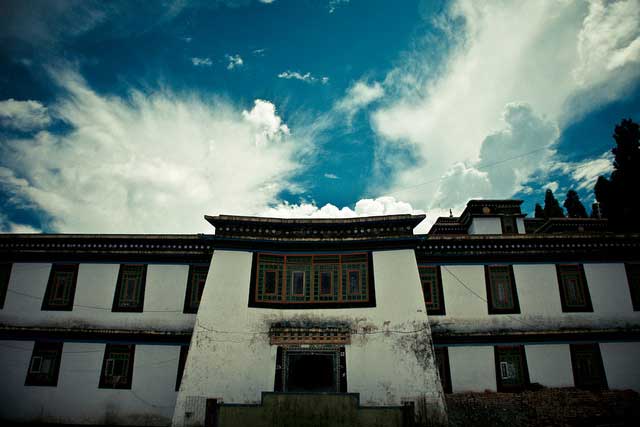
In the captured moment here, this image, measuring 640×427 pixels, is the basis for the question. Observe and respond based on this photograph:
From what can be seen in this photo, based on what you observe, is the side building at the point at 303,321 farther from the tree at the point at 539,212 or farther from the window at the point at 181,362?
the tree at the point at 539,212

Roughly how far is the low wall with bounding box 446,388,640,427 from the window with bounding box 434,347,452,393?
1.32ft

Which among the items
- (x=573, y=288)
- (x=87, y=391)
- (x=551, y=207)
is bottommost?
(x=87, y=391)

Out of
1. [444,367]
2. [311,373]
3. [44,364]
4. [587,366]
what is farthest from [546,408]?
[44,364]

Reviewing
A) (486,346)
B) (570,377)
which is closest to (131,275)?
(486,346)

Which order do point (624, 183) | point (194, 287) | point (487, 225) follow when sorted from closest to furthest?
point (194, 287)
point (487, 225)
point (624, 183)

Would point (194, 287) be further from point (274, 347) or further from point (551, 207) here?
point (551, 207)

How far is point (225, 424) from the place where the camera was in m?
12.4

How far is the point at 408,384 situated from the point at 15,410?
51.8ft

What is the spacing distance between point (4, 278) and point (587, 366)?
25.4 meters

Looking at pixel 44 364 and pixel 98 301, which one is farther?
pixel 98 301

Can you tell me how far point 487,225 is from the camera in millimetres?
26219

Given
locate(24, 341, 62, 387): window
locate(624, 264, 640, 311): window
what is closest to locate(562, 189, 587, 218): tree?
locate(624, 264, 640, 311): window

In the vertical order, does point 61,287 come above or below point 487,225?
below

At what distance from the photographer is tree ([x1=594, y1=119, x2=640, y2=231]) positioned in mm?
27094
